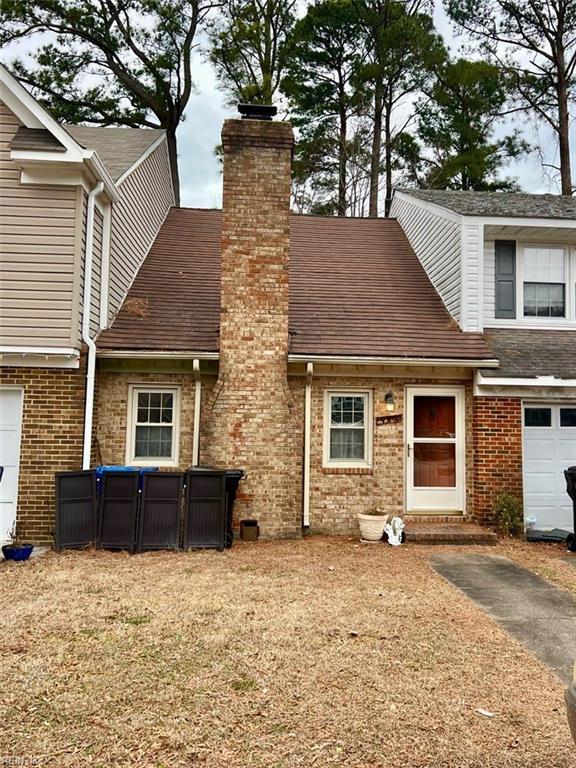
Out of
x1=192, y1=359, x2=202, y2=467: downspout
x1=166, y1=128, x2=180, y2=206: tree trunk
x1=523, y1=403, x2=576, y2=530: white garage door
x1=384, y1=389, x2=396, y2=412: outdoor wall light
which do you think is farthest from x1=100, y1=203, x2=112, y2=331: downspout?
x1=166, y1=128, x2=180, y2=206: tree trunk

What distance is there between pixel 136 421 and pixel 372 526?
3.99 meters

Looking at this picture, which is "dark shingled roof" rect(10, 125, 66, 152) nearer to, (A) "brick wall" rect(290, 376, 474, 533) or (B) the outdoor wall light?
(A) "brick wall" rect(290, 376, 474, 533)

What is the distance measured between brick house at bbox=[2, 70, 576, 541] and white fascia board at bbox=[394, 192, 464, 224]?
1.40 feet

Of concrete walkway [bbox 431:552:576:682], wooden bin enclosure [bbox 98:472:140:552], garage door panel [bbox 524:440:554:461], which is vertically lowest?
concrete walkway [bbox 431:552:576:682]

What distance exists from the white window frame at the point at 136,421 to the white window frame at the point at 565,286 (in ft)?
20.8

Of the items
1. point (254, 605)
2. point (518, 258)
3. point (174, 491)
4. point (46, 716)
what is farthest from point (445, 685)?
point (518, 258)

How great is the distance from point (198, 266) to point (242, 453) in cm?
483

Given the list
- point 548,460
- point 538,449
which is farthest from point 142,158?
point 548,460

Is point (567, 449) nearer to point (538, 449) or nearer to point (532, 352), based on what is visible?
point (538, 449)

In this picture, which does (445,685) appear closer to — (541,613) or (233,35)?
(541,613)

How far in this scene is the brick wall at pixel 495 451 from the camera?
27.8 ft

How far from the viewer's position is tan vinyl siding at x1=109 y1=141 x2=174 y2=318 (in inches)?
358

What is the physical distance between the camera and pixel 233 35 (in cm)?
1991

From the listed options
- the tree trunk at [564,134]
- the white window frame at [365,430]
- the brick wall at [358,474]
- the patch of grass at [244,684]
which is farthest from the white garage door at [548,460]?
the tree trunk at [564,134]
